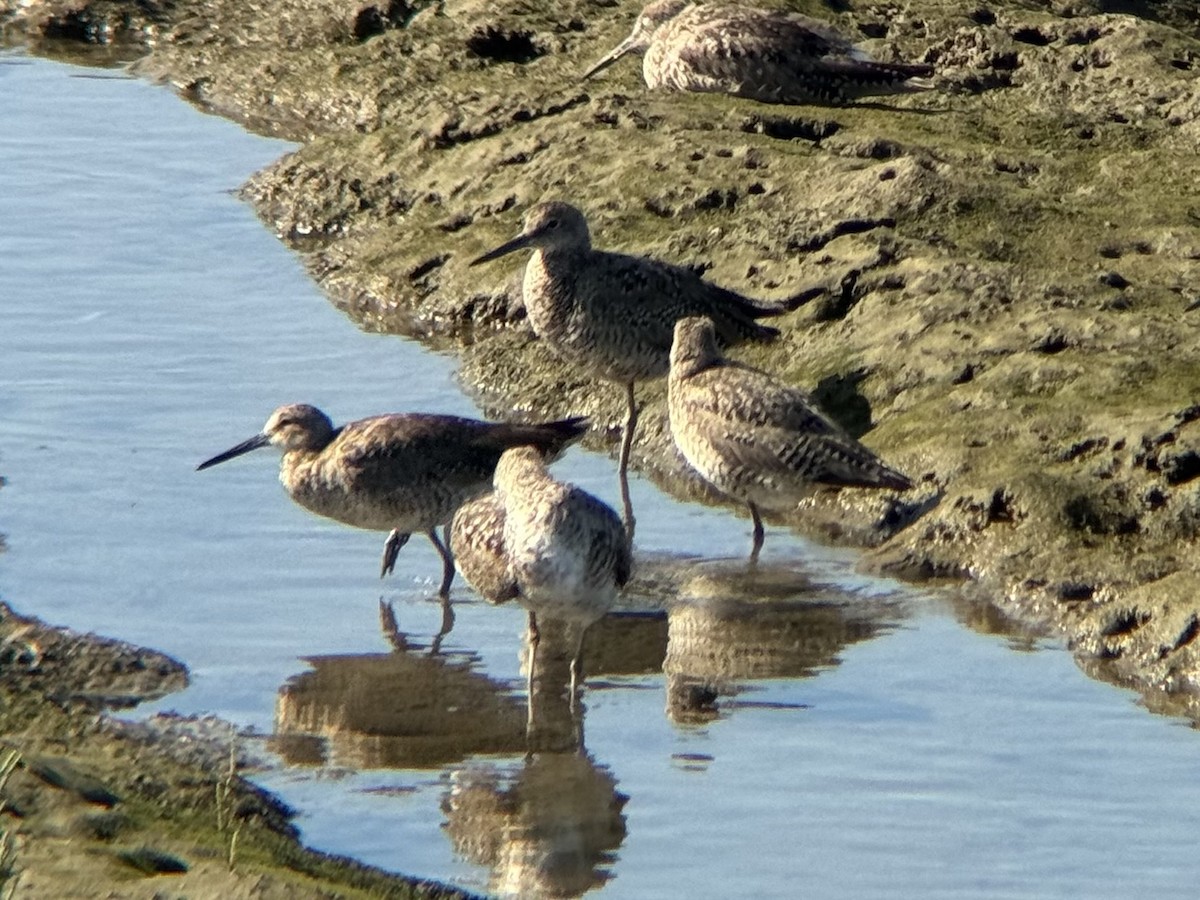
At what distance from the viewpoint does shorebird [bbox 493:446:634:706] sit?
24.9 feet

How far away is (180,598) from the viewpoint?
8617 millimetres

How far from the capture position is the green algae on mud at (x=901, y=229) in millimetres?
8742

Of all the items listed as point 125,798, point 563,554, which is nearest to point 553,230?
point 563,554

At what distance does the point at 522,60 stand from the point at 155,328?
3561mm

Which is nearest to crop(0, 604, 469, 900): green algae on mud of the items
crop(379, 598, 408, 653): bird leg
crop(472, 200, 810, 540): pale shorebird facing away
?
crop(379, 598, 408, 653): bird leg

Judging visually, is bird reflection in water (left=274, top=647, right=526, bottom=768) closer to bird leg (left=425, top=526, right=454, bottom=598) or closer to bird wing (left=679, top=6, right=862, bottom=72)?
bird leg (left=425, top=526, right=454, bottom=598)

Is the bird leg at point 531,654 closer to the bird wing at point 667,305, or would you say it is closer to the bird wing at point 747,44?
the bird wing at point 667,305

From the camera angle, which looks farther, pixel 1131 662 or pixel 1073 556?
pixel 1073 556

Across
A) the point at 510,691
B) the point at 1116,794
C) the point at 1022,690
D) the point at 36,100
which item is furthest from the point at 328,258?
the point at 1116,794

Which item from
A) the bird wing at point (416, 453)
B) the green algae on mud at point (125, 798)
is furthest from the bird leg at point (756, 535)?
the green algae on mud at point (125, 798)

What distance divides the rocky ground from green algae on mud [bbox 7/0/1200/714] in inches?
0.6

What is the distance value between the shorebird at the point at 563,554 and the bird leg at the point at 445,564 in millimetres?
963

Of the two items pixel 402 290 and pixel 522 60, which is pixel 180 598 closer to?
pixel 402 290

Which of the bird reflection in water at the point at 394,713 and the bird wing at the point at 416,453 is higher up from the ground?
the bird wing at the point at 416,453
